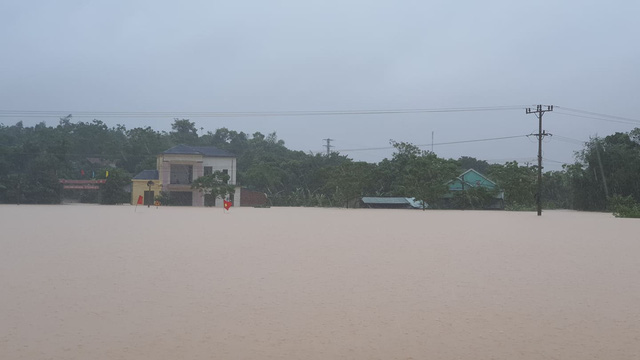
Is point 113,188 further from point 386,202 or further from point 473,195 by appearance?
point 473,195

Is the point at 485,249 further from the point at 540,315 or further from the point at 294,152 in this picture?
the point at 294,152

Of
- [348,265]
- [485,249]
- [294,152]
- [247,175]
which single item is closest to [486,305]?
[348,265]

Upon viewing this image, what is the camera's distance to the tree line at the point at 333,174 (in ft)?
127

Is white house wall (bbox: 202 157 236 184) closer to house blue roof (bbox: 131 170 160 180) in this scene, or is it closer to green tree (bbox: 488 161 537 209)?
house blue roof (bbox: 131 170 160 180)

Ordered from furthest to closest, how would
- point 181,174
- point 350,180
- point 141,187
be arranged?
point 181,174 < point 141,187 < point 350,180

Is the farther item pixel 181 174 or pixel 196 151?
pixel 196 151

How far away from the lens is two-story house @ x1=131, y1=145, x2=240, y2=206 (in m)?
44.9

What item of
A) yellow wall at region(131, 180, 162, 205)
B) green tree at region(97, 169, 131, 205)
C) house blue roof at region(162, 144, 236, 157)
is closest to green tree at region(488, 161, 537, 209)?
house blue roof at region(162, 144, 236, 157)

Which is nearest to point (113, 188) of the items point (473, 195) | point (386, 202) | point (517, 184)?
point (386, 202)

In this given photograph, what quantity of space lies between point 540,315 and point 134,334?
141 inches

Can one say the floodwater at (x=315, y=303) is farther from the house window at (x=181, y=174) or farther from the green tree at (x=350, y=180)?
the house window at (x=181, y=174)

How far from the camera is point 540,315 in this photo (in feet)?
17.1

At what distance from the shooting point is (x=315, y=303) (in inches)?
223

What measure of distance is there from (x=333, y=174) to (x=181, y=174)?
12.9 m
